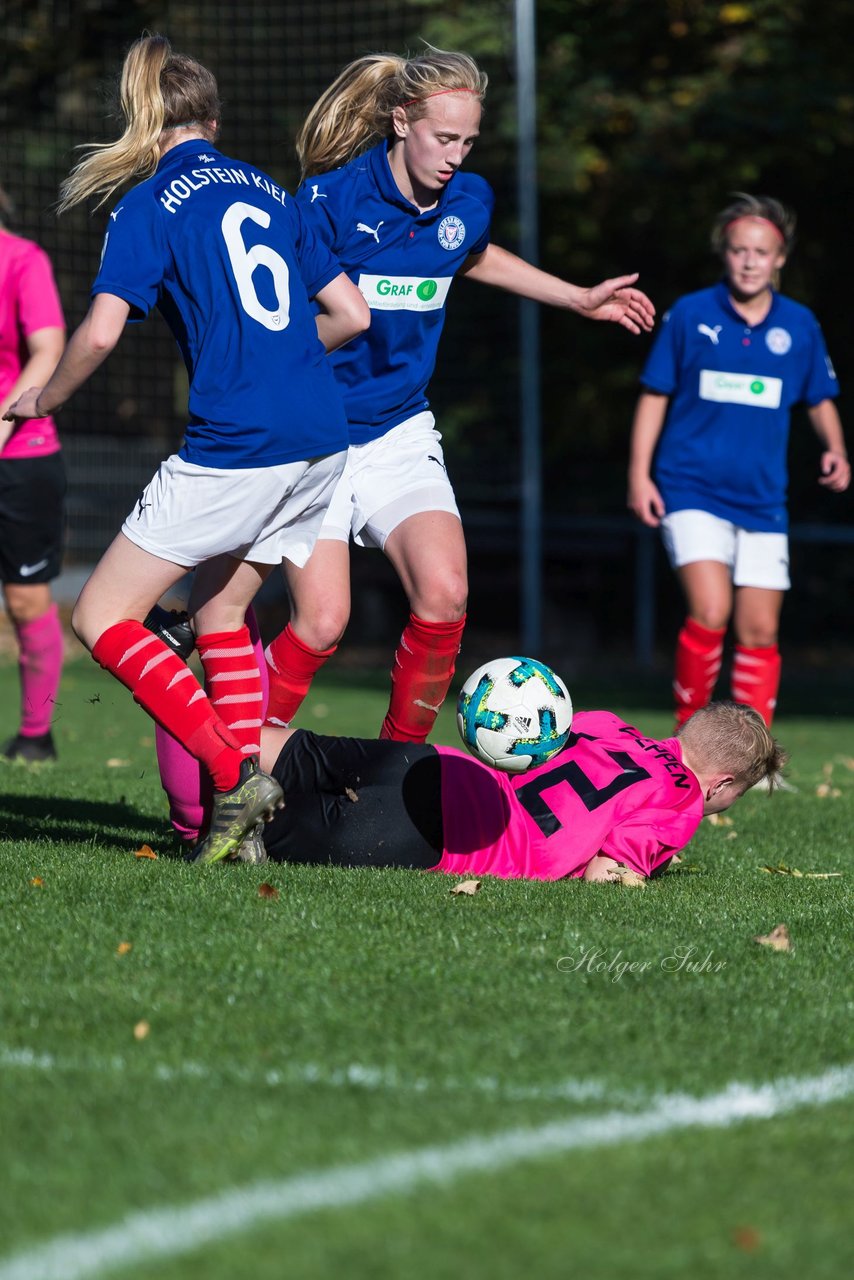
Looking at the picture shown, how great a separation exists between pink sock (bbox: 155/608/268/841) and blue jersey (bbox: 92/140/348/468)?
29.5 inches

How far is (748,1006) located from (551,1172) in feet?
3.40

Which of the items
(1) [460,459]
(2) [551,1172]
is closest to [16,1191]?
(2) [551,1172]

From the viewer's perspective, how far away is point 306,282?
14.9 feet

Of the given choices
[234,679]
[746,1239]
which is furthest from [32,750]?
[746,1239]

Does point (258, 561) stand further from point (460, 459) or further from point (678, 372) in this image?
point (460, 459)

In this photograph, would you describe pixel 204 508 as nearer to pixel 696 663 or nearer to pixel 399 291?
pixel 399 291

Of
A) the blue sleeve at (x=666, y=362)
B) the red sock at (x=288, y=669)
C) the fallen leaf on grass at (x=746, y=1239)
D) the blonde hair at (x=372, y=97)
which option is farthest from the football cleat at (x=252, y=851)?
the blue sleeve at (x=666, y=362)

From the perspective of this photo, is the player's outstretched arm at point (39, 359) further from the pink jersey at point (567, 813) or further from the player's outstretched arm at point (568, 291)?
the pink jersey at point (567, 813)

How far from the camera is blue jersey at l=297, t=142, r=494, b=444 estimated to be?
5.29 metres

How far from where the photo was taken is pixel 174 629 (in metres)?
4.74

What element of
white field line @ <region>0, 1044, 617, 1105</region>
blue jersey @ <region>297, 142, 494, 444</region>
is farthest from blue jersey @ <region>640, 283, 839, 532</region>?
white field line @ <region>0, 1044, 617, 1105</region>

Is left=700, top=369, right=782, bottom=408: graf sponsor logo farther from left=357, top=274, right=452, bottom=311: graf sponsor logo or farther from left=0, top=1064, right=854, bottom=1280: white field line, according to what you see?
left=0, top=1064, right=854, bottom=1280: white field line

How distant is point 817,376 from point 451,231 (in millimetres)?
2859

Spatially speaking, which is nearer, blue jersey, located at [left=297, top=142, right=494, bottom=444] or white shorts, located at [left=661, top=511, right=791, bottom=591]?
blue jersey, located at [left=297, top=142, right=494, bottom=444]
